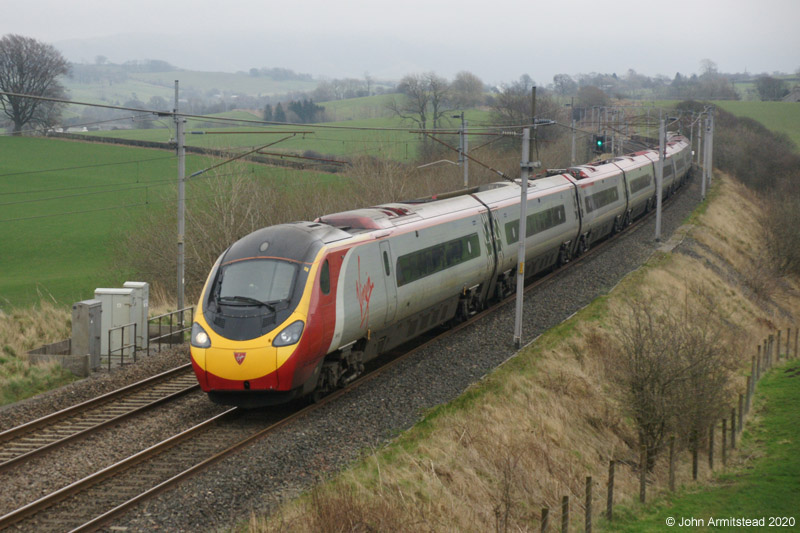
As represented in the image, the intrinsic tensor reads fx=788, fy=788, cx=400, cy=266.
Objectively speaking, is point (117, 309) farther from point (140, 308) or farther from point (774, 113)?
point (774, 113)

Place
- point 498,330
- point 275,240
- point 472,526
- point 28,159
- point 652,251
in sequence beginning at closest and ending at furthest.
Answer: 1. point 472,526
2. point 275,240
3. point 498,330
4. point 652,251
5. point 28,159

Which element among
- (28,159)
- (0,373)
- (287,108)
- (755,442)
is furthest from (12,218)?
(287,108)

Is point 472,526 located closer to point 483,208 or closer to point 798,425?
point 483,208

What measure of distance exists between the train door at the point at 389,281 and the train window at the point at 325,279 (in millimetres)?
2311

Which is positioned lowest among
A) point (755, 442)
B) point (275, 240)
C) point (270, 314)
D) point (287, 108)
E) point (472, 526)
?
point (755, 442)

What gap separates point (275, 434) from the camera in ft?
43.2

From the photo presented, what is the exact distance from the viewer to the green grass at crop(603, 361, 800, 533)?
579 inches

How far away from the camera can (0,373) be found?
53.5 feet

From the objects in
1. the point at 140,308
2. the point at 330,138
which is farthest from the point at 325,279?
the point at 330,138

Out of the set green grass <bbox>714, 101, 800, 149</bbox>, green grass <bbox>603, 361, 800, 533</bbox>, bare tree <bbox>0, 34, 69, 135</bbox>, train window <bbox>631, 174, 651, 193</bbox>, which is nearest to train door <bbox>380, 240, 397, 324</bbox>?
green grass <bbox>603, 361, 800, 533</bbox>

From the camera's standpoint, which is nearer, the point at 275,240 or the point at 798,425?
the point at 275,240

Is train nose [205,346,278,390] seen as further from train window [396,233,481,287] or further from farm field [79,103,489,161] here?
farm field [79,103,489,161]

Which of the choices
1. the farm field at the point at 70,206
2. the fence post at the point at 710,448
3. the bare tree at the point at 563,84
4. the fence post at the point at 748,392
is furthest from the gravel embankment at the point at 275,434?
the bare tree at the point at 563,84

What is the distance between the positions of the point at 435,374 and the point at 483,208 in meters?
6.73
